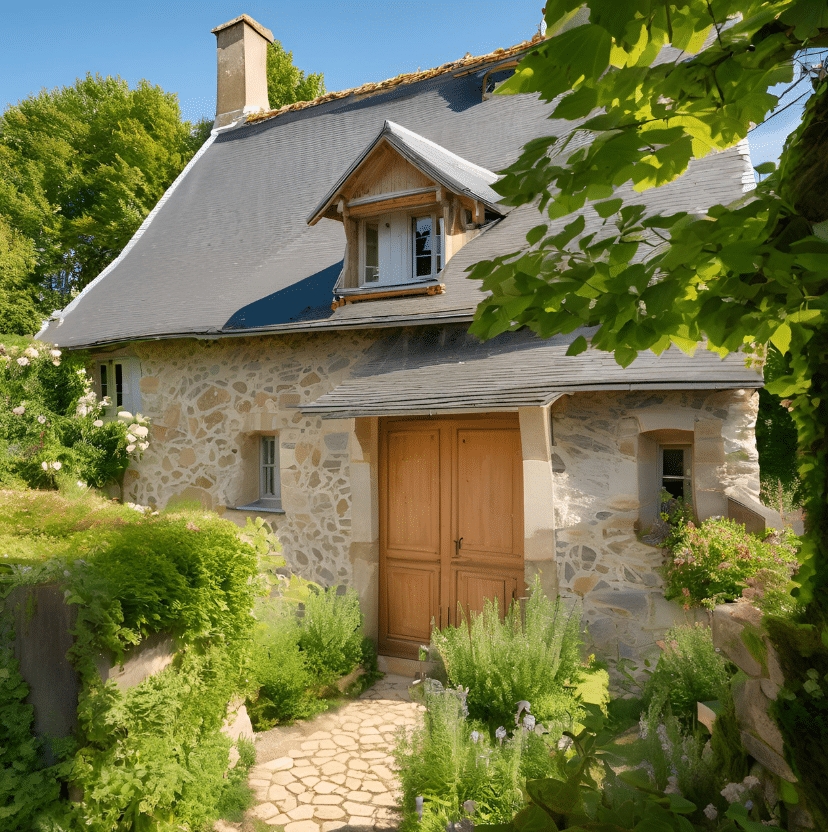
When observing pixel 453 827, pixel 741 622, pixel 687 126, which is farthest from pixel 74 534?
pixel 687 126

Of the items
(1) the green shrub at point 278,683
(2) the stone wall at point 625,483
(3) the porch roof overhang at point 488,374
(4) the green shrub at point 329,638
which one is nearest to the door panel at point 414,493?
(3) the porch roof overhang at point 488,374

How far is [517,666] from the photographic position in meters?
4.16

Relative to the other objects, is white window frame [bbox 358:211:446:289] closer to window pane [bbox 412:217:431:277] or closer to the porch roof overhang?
window pane [bbox 412:217:431:277]

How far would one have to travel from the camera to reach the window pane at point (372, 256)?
7031 millimetres

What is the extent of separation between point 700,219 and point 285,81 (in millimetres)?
19312

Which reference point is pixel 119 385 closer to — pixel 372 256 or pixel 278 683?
pixel 372 256

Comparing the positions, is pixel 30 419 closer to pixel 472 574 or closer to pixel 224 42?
pixel 472 574

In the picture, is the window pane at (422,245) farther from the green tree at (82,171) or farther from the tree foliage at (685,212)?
the green tree at (82,171)

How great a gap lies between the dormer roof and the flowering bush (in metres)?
3.95

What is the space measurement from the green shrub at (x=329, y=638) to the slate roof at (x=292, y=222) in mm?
2864

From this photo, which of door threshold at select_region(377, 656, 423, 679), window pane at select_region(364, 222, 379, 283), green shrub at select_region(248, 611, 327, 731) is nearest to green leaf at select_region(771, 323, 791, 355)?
green shrub at select_region(248, 611, 327, 731)

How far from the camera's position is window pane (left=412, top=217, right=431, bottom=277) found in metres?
6.88

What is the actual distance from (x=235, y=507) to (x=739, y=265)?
22.5 ft

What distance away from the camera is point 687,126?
1.25 meters
